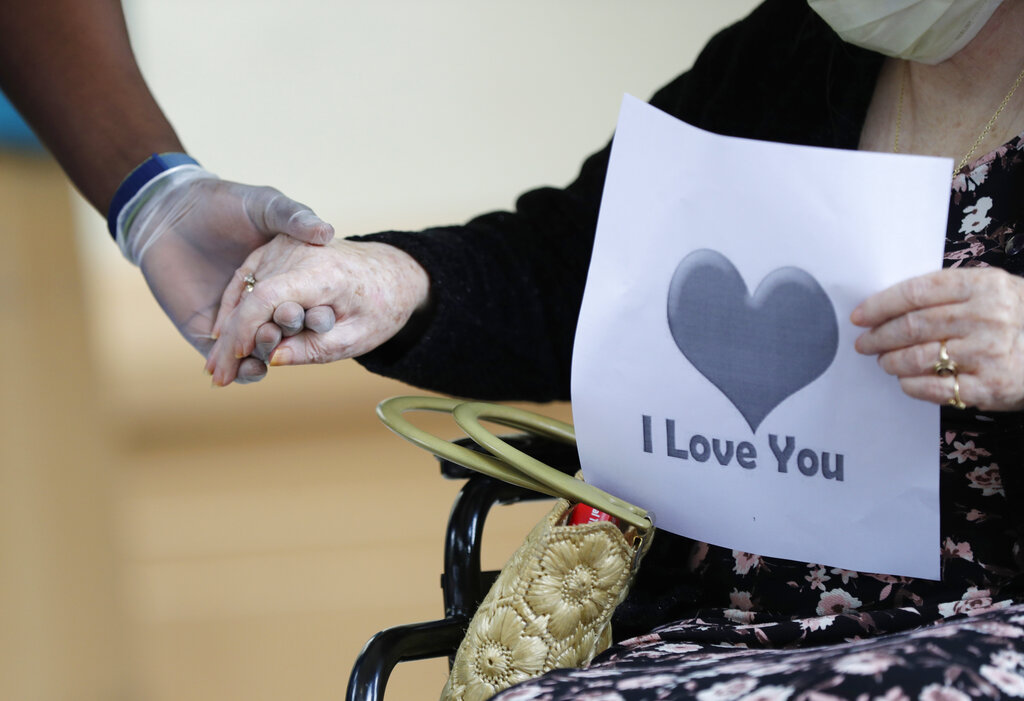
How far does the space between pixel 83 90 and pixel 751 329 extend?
68cm

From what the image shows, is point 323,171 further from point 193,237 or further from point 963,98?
point 963,98

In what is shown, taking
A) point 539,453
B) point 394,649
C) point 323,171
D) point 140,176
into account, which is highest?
point 323,171

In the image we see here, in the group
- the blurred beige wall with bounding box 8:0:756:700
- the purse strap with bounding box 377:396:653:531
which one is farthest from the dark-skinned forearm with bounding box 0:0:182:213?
the blurred beige wall with bounding box 8:0:756:700

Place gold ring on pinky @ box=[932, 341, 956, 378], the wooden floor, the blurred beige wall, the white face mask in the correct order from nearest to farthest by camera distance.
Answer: gold ring on pinky @ box=[932, 341, 956, 378] → the white face mask → the wooden floor → the blurred beige wall

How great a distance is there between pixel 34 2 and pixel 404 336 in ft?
1.66

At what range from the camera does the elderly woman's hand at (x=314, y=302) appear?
0.72m

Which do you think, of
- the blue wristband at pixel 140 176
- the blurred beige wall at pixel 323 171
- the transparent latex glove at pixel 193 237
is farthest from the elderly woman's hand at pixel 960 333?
the blurred beige wall at pixel 323 171

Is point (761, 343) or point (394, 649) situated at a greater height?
point (761, 343)

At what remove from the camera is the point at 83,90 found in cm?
90

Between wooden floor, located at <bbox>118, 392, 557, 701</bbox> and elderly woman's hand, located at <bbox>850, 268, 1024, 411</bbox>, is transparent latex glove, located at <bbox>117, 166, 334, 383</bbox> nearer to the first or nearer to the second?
elderly woman's hand, located at <bbox>850, 268, 1024, 411</bbox>

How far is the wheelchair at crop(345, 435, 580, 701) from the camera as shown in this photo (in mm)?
648

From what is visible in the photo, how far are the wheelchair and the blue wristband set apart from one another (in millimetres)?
378

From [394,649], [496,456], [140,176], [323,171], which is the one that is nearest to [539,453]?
[496,456]

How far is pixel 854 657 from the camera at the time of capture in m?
0.47
